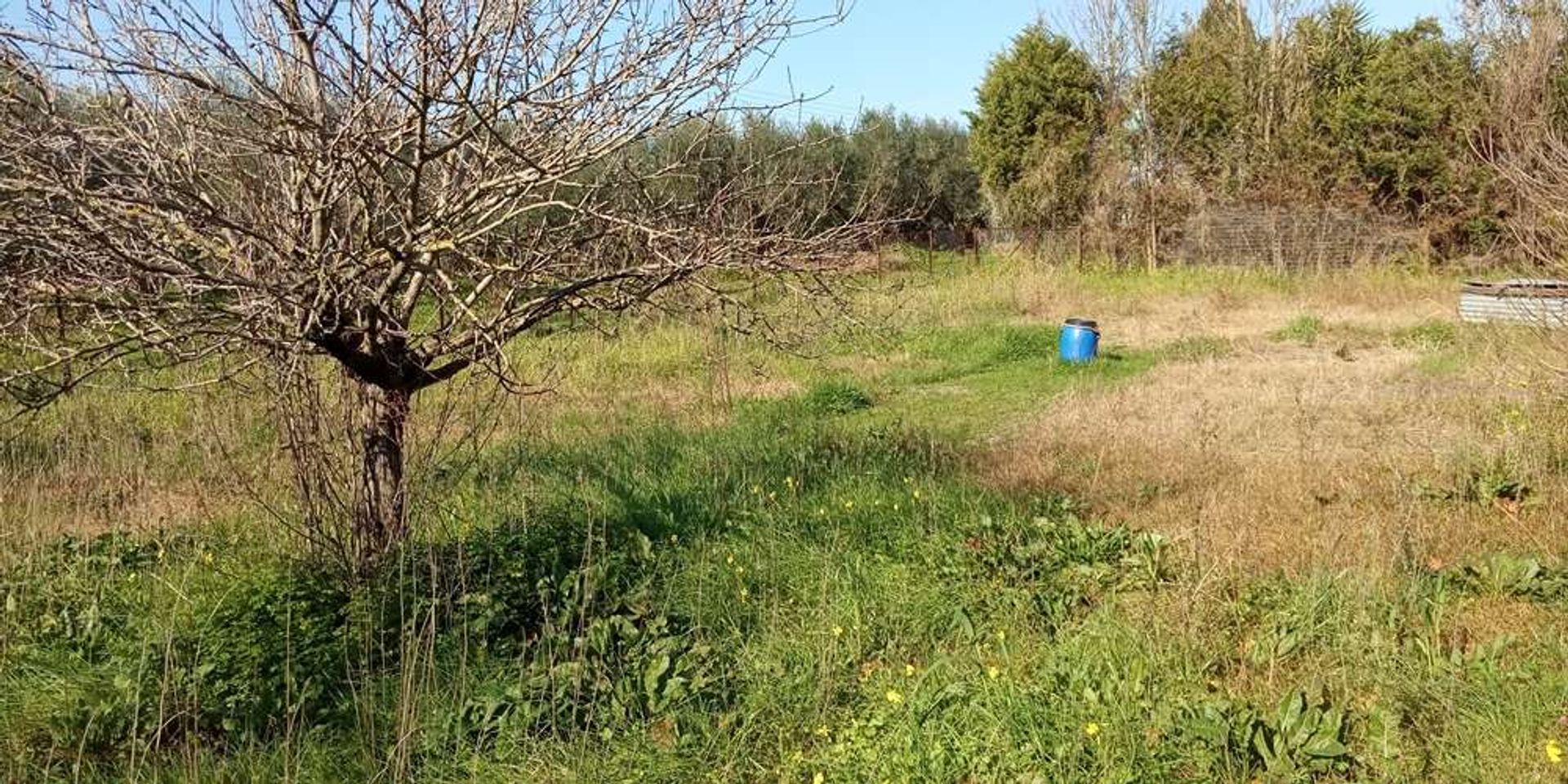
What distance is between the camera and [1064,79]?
1988 cm

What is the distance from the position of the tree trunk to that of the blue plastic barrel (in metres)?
7.89

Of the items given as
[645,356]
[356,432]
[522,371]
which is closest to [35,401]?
[356,432]

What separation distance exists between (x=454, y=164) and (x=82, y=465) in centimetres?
354

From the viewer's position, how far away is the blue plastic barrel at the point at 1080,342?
402 inches

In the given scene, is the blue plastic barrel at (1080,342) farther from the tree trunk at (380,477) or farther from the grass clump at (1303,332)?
the tree trunk at (380,477)

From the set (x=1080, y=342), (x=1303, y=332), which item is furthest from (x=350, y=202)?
(x=1303, y=332)

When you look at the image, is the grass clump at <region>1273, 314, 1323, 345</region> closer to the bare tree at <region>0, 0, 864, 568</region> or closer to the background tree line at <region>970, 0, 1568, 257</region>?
the background tree line at <region>970, 0, 1568, 257</region>

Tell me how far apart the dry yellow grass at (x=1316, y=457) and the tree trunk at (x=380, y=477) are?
9.81ft

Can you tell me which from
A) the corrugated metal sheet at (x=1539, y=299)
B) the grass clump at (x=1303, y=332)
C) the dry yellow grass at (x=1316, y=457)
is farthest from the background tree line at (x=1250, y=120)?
the corrugated metal sheet at (x=1539, y=299)

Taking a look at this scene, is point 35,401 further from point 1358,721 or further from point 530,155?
point 1358,721

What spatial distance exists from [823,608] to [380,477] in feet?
5.47

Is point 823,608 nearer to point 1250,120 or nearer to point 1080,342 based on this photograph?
point 1080,342

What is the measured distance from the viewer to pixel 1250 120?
1908 centimetres

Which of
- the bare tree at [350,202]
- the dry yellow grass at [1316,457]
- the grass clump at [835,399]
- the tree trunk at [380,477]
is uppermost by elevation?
the bare tree at [350,202]
